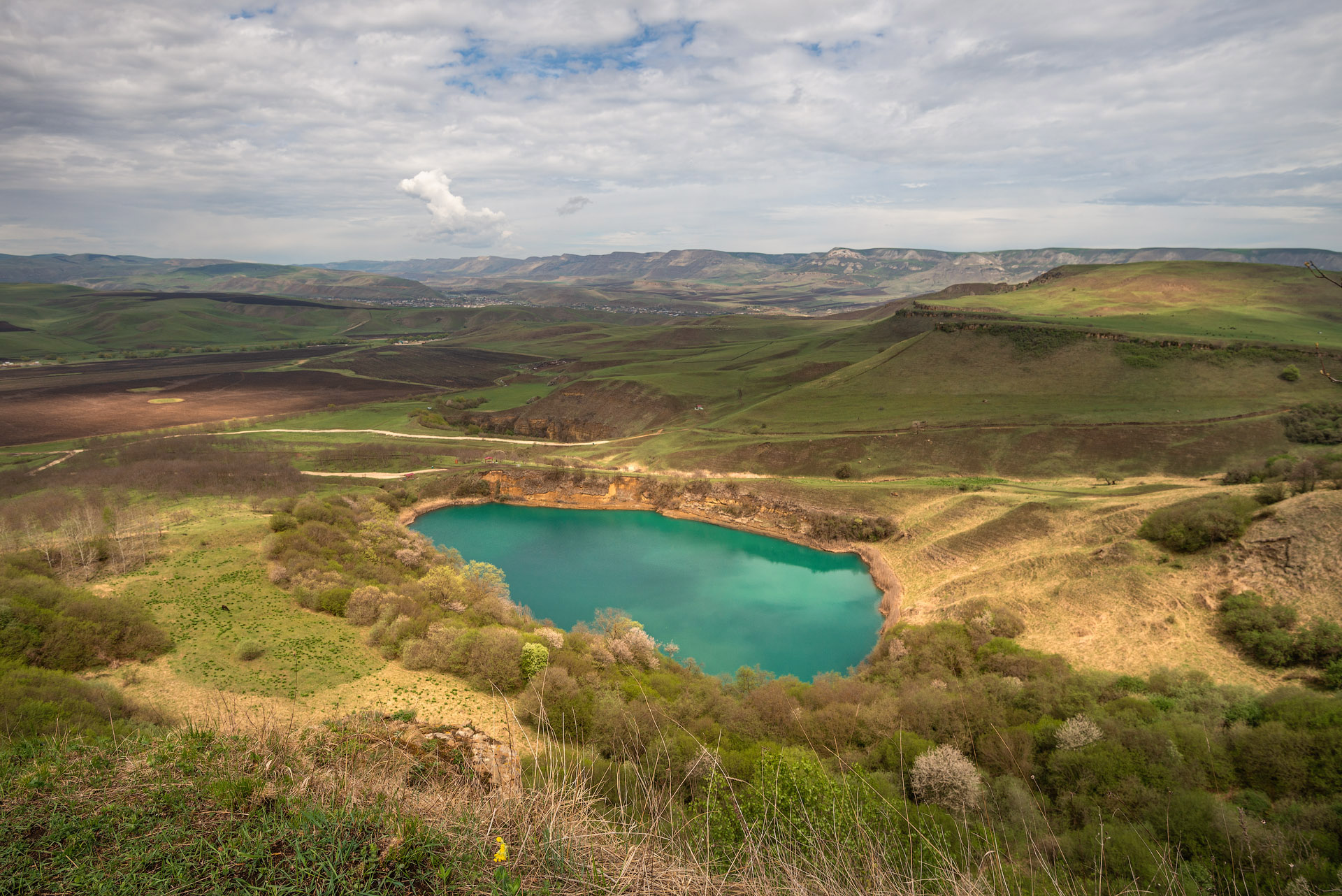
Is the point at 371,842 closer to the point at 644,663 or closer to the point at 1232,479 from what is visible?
the point at 644,663

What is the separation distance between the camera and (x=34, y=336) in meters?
167

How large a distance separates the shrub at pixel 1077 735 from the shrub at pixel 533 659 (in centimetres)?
1950

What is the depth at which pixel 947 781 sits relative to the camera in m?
18.1

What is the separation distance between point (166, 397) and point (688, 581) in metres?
112

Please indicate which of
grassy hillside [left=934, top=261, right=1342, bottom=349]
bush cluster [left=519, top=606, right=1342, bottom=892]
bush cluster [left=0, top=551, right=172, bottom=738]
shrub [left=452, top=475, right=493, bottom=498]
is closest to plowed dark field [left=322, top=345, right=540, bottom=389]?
shrub [left=452, top=475, right=493, bottom=498]

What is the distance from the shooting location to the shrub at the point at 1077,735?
1953 centimetres

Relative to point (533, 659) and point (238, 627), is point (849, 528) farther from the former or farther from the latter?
point (238, 627)

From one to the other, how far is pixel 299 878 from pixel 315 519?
42.2 m

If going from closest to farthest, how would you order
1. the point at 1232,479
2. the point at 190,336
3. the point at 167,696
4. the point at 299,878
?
1. the point at 299,878
2. the point at 167,696
3. the point at 1232,479
4. the point at 190,336

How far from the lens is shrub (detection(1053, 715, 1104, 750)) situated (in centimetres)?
1953

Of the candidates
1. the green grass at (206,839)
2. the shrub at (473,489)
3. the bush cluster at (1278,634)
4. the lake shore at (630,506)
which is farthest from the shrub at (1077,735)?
the shrub at (473,489)

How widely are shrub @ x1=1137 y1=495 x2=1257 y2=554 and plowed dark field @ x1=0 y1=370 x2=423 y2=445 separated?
382ft

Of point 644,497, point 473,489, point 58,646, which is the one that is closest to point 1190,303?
point 644,497

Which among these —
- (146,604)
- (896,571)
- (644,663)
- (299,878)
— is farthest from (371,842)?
(896,571)
